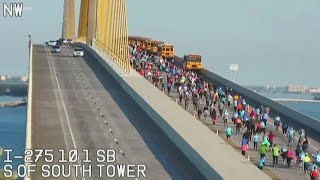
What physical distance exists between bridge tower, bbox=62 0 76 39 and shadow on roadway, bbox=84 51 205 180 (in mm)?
93317

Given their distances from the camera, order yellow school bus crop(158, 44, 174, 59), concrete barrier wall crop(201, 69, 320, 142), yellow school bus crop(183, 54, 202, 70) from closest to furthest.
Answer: concrete barrier wall crop(201, 69, 320, 142) < yellow school bus crop(183, 54, 202, 70) < yellow school bus crop(158, 44, 174, 59)

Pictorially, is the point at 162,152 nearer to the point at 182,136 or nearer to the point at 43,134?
the point at 182,136

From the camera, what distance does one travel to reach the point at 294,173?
1502 inches

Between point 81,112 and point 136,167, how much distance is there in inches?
714

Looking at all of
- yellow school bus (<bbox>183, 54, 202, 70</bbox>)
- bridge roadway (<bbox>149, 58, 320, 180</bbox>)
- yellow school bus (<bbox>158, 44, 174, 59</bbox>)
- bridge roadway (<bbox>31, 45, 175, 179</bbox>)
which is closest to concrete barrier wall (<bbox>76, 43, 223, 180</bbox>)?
bridge roadway (<bbox>31, 45, 175, 179</bbox>)

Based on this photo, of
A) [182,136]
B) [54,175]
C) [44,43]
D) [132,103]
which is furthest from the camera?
[44,43]

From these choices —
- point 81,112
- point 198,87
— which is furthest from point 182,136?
point 198,87

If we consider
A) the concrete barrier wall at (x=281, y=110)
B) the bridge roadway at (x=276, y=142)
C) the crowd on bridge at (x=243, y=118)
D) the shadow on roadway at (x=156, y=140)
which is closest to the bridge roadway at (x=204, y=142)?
the shadow on roadway at (x=156, y=140)

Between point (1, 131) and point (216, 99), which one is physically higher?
point (216, 99)

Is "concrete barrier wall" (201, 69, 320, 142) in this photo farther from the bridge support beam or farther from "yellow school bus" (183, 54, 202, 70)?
the bridge support beam

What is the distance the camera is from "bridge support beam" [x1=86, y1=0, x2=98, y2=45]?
12650cm

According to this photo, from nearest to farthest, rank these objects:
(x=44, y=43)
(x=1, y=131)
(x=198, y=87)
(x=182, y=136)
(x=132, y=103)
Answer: (x=182, y=136) < (x=132, y=103) < (x=198, y=87) < (x=44, y=43) < (x=1, y=131)

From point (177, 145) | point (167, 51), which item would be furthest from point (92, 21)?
point (177, 145)

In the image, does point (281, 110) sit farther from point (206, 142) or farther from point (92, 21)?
point (92, 21)
